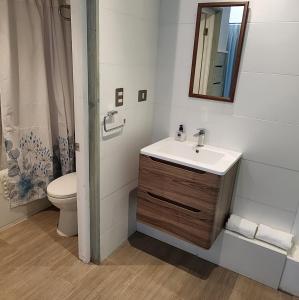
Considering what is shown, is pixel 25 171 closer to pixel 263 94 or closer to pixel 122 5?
pixel 122 5

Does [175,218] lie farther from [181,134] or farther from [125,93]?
[125,93]

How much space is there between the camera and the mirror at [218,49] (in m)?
1.78

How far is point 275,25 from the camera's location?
1.68 meters

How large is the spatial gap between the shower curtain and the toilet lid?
0.27 m

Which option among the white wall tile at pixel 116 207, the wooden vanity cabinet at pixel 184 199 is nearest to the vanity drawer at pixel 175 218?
the wooden vanity cabinet at pixel 184 199

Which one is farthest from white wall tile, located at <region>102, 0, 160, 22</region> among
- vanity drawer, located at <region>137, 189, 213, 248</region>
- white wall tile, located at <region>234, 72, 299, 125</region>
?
vanity drawer, located at <region>137, 189, 213, 248</region>

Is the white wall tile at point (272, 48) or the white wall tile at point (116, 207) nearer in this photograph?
the white wall tile at point (272, 48)

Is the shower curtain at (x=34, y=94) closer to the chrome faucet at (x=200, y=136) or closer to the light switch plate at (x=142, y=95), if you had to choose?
the light switch plate at (x=142, y=95)

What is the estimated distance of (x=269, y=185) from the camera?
6.33 ft

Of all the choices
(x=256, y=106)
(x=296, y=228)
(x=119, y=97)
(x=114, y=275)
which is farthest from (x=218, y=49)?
(x=114, y=275)

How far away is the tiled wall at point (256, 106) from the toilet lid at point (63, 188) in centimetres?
91

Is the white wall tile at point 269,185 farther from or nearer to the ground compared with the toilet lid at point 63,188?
farther from the ground

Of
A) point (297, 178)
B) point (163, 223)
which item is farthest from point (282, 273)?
point (163, 223)

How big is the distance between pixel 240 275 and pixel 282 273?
0.30 metres
